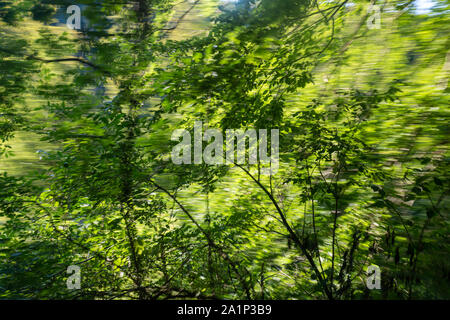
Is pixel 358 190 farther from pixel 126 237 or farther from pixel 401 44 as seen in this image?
pixel 126 237

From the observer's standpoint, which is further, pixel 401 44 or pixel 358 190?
pixel 401 44

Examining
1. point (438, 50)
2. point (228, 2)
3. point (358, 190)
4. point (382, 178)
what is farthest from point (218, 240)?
point (438, 50)

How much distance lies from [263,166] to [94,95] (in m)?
2.28

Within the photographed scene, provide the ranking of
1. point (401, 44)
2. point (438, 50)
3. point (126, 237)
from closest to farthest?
point (438, 50) → point (401, 44) → point (126, 237)

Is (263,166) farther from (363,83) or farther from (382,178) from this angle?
(363,83)

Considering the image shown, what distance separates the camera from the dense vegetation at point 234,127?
2.40 m

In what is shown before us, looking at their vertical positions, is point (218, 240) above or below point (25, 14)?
below

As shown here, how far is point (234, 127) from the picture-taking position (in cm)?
272

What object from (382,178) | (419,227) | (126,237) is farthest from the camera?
(126,237)

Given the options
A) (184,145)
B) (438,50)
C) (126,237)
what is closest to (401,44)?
(438,50)

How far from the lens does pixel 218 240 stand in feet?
10.2

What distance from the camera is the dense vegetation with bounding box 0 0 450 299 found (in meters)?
2.40

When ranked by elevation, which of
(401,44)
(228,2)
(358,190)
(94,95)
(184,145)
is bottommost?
(358,190)

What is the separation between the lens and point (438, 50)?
261 centimetres
